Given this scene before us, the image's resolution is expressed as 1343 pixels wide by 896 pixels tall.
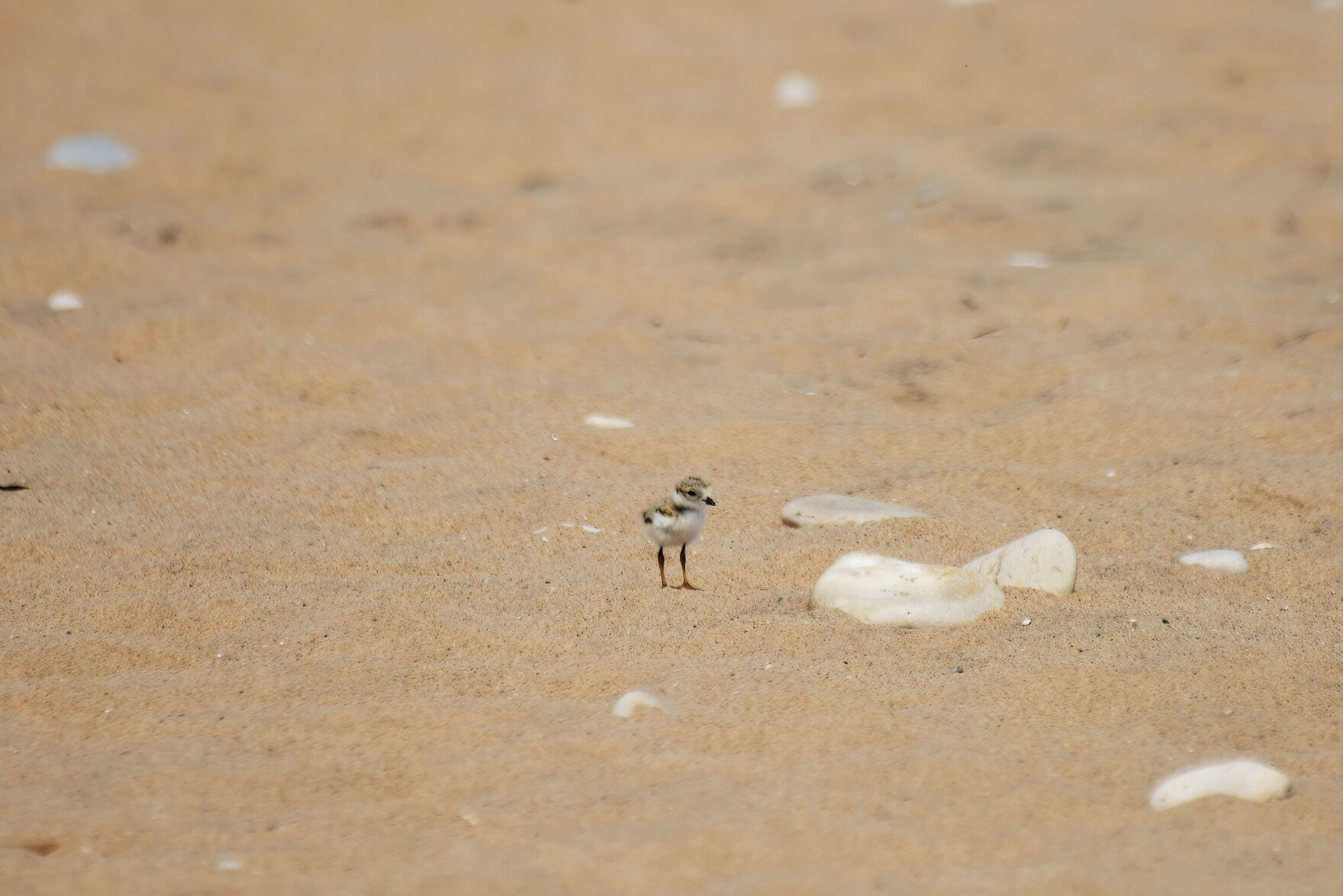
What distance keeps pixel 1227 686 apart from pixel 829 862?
1422 mm

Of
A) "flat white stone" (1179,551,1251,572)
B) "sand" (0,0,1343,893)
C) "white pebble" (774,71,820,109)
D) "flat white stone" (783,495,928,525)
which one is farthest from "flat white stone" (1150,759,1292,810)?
"white pebble" (774,71,820,109)

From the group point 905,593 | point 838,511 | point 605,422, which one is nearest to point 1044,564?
point 905,593

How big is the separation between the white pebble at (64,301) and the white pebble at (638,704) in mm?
4345

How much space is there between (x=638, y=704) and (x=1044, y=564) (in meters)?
1.43

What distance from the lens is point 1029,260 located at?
7.05 meters

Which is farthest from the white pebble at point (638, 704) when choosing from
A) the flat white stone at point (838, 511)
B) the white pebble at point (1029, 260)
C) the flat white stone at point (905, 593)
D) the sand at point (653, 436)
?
the white pebble at point (1029, 260)

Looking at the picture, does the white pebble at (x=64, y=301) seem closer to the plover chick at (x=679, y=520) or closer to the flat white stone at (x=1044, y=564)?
the plover chick at (x=679, y=520)

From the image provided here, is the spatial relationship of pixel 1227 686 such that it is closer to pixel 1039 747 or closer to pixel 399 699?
pixel 1039 747

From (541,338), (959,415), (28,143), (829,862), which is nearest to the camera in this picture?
(829,862)

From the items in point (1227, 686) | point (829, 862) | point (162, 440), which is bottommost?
point (829, 862)

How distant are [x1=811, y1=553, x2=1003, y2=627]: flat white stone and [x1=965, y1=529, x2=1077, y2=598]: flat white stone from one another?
10 centimetres

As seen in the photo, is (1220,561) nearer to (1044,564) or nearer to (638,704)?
(1044,564)

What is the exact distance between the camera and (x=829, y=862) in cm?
261

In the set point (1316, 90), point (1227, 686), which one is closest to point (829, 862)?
point (1227, 686)
